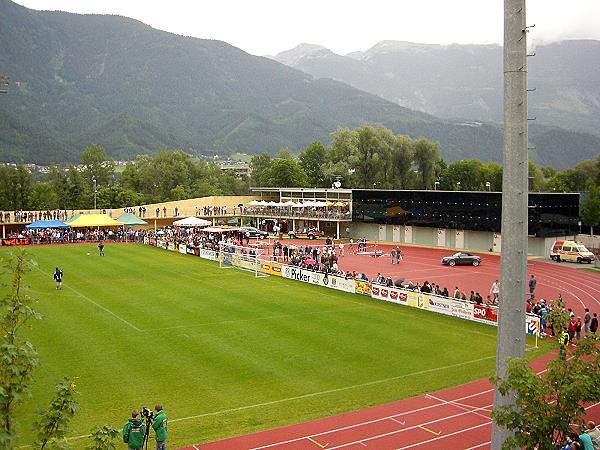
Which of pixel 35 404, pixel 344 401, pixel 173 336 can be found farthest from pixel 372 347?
pixel 35 404

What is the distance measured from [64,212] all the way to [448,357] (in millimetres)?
59415

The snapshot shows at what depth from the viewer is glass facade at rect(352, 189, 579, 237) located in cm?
5500

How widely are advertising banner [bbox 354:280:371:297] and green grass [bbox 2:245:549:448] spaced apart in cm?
93

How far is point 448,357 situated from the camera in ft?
77.8

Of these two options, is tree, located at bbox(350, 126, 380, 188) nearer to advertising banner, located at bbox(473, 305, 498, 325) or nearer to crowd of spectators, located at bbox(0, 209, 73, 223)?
crowd of spectators, located at bbox(0, 209, 73, 223)

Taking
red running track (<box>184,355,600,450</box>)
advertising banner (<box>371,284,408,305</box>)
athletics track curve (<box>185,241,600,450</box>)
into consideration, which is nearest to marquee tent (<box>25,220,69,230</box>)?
advertising banner (<box>371,284,408,305</box>)

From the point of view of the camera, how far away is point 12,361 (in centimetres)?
709

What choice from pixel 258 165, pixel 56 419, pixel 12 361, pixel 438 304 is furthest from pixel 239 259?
pixel 258 165

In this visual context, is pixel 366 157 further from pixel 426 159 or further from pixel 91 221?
pixel 91 221

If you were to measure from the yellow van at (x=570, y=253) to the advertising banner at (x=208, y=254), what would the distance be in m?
28.7

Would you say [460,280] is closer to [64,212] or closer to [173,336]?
[173,336]

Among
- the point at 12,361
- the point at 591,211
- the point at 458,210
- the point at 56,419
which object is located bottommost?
the point at 56,419

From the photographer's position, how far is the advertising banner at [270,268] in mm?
43375

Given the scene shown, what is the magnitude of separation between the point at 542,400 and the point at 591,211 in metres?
58.4
